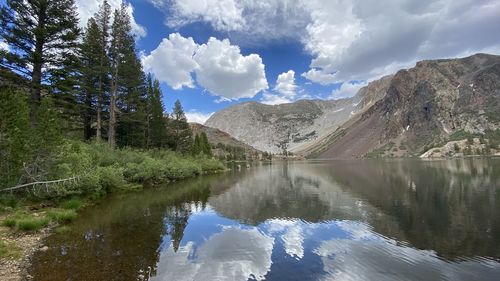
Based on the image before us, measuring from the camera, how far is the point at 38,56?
3139cm

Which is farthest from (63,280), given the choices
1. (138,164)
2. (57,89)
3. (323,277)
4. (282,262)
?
(138,164)

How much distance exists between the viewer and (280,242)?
19.0 m

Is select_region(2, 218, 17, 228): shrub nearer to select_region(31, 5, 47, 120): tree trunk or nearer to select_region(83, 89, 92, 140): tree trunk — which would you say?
select_region(31, 5, 47, 120): tree trunk

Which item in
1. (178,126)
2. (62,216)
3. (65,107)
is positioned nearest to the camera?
(62,216)

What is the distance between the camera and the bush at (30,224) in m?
17.9

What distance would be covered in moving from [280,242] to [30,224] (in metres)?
13.8

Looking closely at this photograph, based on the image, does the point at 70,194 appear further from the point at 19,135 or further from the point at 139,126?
the point at 139,126

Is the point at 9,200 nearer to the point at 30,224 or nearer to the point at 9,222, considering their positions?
the point at 9,222

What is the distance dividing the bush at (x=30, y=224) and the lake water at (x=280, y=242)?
1.39m

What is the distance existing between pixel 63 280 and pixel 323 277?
32.1 feet

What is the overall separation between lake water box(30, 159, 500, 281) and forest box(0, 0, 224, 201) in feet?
13.4

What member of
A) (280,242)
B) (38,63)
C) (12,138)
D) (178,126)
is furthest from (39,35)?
(178,126)

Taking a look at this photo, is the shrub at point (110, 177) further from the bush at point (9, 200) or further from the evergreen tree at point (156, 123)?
the evergreen tree at point (156, 123)

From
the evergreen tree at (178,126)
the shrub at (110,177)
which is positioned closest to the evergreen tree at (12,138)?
the shrub at (110,177)
